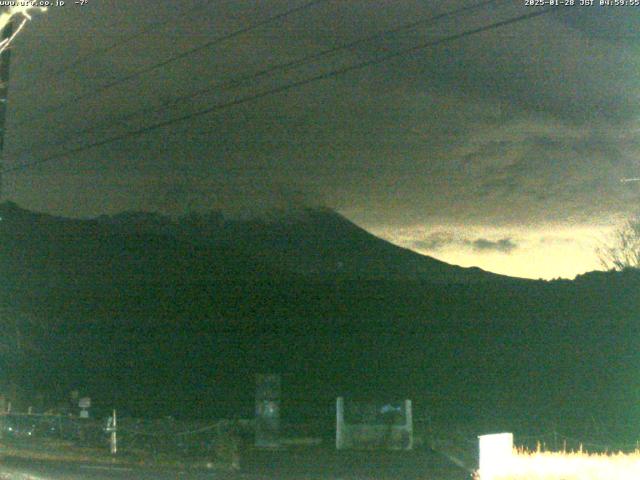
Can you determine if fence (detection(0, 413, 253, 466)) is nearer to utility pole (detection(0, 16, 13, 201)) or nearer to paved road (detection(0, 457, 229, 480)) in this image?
paved road (detection(0, 457, 229, 480))

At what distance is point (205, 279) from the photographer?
84938mm

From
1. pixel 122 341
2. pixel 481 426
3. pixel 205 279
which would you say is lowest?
pixel 481 426

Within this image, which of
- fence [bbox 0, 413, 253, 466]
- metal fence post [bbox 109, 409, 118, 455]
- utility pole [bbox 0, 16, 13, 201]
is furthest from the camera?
metal fence post [bbox 109, 409, 118, 455]

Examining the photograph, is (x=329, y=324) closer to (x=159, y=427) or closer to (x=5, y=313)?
(x=5, y=313)

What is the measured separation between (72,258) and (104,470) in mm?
82608

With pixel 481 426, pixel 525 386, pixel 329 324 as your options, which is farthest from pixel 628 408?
pixel 329 324

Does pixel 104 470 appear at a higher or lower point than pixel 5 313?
lower

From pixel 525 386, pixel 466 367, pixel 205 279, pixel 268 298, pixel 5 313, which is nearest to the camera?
pixel 5 313

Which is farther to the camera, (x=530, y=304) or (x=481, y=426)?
(x=530, y=304)

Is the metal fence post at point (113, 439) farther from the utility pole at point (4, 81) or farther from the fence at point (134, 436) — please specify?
the utility pole at point (4, 81)

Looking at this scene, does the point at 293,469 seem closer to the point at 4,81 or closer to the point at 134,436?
the point at 134,436

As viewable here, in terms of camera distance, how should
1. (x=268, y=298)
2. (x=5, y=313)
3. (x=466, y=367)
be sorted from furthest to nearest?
(x=268, y=298) < (x=466, y=367) < (x=5, y=313)

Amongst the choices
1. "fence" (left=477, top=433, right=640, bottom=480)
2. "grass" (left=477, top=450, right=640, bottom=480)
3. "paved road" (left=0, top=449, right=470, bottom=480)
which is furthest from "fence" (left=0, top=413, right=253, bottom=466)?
"grass" (left=477, top=450, right=640, bottom=480)

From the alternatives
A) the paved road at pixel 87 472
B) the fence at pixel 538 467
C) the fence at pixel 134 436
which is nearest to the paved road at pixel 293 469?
the paved road at pixel 87 472
